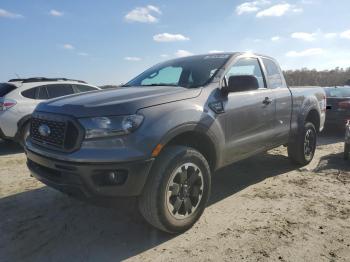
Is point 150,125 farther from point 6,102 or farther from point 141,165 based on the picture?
point 6,102

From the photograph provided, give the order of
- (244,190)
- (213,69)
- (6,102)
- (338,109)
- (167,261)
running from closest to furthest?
(167,261) → (213,69) → (244,190) → (6,102) → (338,109)

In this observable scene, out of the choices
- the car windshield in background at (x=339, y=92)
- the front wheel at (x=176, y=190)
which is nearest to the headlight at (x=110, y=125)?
the front wheel at (x=176, y=190)

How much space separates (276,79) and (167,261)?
11.3 feet

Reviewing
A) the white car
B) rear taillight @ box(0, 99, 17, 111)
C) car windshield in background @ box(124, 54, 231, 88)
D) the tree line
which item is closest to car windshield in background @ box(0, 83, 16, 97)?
the white car

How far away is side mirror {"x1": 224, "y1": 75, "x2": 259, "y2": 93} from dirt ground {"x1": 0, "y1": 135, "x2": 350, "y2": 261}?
1417 mm

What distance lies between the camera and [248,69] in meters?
4.81

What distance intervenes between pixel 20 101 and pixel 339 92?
28.1 feet

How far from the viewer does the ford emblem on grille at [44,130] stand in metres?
3.37

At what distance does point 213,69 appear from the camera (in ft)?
13.9

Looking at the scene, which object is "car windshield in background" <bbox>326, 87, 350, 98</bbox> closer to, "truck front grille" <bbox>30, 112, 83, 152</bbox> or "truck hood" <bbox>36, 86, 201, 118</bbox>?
"truck hood" <bbox>36, 86, 201, 118</bbox>

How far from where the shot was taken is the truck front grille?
3083 millimetres

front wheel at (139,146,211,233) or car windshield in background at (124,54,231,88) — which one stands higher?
car windshield in background at (124,54,231,88)

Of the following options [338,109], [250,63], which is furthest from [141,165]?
[338,109]

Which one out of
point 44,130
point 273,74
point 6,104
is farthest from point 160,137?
point 6,104
